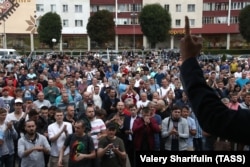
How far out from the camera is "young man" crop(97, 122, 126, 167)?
6.33 metres

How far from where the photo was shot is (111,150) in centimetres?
634

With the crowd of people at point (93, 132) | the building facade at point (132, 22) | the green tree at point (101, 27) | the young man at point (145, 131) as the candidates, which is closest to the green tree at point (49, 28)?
the green tree at point (101, 27)

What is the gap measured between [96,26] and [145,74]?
44.0m

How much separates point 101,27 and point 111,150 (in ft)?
174

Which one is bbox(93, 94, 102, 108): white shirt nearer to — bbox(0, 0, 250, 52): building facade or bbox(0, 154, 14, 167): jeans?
bbox(0, 154, 14, 167): jeans

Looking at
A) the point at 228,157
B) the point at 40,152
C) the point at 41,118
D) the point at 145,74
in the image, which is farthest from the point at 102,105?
the point at 228,157

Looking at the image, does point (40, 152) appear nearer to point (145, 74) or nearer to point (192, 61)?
point (192, 61)

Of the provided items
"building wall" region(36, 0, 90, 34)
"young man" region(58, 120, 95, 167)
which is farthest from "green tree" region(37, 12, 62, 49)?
"young man" region(58, 120, 95, 167)

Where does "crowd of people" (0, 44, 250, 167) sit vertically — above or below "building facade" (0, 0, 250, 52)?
below

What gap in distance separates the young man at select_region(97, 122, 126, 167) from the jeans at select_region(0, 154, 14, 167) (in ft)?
6.17

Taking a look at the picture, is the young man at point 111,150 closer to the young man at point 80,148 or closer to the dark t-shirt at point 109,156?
the dark t-shirt at point 109,156

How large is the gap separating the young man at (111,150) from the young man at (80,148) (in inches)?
9.4

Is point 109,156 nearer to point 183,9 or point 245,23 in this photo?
point 245,23

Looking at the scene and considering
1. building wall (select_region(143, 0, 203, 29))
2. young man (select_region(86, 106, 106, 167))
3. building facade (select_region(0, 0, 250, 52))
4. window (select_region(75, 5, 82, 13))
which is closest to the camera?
young man (select_region(86, 106, 106, 167))
